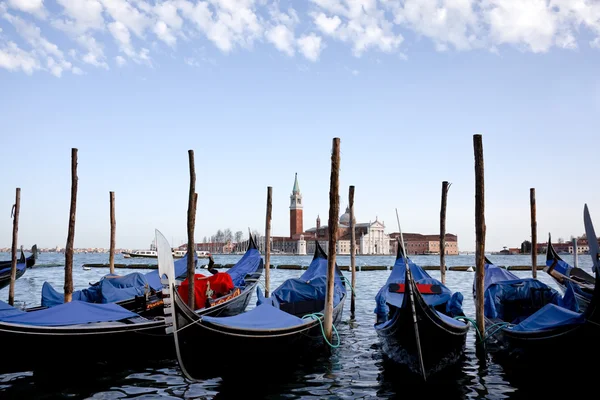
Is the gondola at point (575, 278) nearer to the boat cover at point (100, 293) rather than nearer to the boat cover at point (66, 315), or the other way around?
the boat cover at point (66, 315)

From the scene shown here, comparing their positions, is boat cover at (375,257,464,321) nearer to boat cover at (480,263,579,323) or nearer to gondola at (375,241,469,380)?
boat cover at (480,263,579,323)

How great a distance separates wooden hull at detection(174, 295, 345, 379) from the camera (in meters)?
5.43

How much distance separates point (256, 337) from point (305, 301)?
3.30 meters

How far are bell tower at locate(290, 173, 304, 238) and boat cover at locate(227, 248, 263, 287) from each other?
89.8 m

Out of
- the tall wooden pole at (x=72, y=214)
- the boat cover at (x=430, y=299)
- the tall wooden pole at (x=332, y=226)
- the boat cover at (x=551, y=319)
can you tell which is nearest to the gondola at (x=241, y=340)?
the tall wooden pole at (x=332, y=226)

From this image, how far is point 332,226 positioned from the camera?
7.34m

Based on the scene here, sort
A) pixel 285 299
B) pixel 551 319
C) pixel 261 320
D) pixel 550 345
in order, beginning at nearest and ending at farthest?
pixel 550 345 < pixel 551 319 < pixel 261 320 < pixel 285 299

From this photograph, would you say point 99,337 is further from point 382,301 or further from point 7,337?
point 382,301

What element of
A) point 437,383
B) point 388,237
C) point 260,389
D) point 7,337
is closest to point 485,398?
point 437,383

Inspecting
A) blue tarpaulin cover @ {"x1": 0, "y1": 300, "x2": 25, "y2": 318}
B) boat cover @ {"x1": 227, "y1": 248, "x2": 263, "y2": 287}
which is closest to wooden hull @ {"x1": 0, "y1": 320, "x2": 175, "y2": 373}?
blue tarpaulin cover @ {"x1": 0, "y1": 300, "x2": 25, "y2": 318}

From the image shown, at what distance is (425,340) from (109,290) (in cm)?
653

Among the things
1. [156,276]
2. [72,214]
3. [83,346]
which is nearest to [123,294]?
[72,214]

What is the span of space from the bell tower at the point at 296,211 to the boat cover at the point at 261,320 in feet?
317

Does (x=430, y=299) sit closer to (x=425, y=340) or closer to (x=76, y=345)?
(x=425, y=340)
